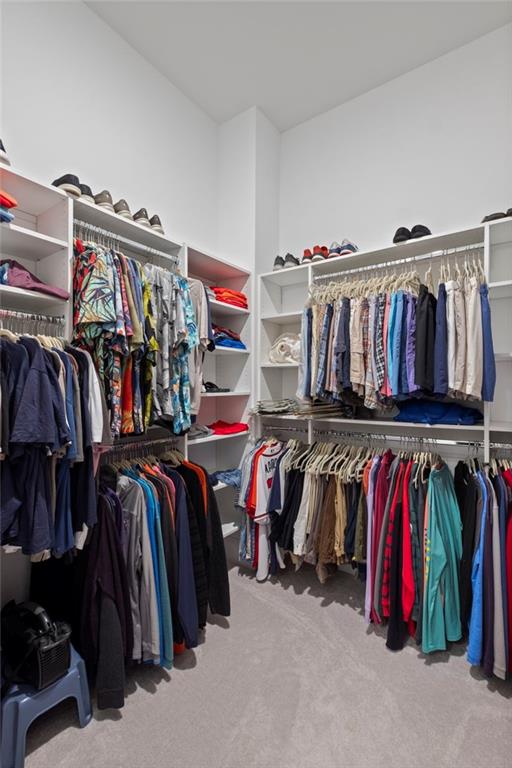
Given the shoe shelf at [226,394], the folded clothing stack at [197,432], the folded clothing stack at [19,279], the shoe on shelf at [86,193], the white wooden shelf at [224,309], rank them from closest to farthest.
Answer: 1. the folded clothing stack at [19,279]
2. the shoe on shelf at [86,193]
3. the folded clothing stack at [197,432]
4. the shoe shelf at [226,394]
5. the white wooden shelf at [224,309]

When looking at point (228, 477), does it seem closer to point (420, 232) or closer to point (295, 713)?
point (295, 713)

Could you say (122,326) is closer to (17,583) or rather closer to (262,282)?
(17,583)

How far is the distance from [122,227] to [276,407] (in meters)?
1.52

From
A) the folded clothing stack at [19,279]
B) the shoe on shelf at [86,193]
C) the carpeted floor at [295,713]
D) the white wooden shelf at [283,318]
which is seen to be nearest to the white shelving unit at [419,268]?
the white wooden shelf at [283,318]

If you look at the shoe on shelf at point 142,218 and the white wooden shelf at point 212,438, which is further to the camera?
the white wooden shelf at point 212,438

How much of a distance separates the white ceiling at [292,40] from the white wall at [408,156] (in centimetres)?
12

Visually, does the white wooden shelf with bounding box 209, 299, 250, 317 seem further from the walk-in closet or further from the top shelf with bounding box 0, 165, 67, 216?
the top shelf with bounding box 0, 165, 67, 216

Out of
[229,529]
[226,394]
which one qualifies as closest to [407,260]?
[226,394]

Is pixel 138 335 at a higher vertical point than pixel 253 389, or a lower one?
higher

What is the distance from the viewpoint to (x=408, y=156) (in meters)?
2.53

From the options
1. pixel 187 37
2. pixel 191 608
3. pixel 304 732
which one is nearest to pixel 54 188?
pixel 187 37

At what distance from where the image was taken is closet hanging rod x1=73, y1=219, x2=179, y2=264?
1.88 meters

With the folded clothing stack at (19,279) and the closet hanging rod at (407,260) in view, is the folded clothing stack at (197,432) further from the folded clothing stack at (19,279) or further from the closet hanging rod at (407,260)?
the closet hanging rod at (407,260)

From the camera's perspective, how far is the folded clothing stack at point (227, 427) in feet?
8.62
